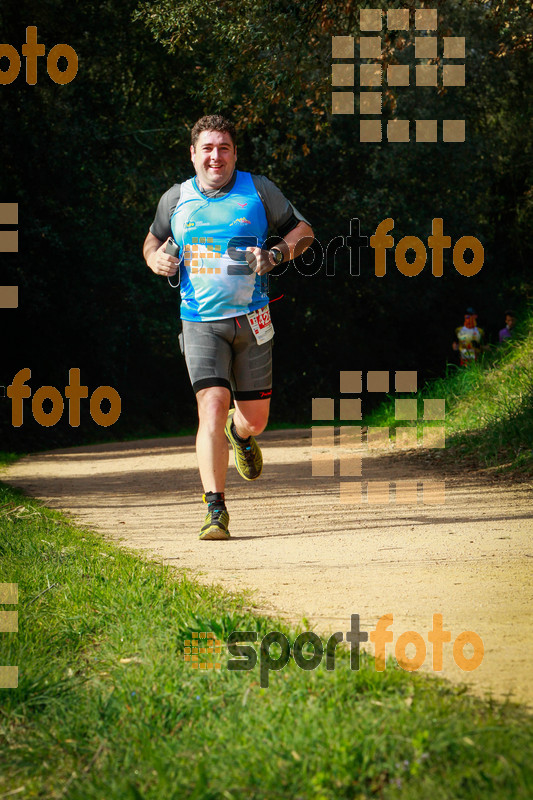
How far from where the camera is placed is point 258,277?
552 centimetres

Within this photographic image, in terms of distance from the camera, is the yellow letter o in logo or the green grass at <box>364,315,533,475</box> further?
the yellow letter o in logo

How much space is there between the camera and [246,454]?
6316 millimetres

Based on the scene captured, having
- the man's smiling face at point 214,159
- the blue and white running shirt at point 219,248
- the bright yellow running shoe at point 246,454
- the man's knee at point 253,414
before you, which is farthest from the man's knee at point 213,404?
the man's smiling face at point 214,159

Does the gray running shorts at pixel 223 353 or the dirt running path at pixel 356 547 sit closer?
the dirt running path at pixel 356 547

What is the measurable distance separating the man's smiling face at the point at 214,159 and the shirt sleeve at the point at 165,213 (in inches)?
6.9

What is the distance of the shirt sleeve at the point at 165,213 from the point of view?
18.4 feet

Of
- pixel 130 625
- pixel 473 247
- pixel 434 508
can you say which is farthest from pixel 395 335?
pixel 130 625

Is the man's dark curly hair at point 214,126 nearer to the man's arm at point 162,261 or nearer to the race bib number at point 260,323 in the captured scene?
the man's arm at point 162,261

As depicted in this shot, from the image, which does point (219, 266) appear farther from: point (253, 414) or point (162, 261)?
point (253, 414)

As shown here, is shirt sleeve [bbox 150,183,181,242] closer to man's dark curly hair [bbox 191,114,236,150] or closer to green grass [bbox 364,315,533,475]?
man's dark curly hair [bbox 191,114,236,150]

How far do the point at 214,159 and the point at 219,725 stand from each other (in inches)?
149

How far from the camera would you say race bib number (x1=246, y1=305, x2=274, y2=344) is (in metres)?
5.54

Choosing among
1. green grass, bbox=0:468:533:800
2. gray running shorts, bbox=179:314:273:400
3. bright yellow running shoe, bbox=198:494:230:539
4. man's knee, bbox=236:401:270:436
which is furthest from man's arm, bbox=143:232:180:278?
green grass, bbox=0:468:533:800

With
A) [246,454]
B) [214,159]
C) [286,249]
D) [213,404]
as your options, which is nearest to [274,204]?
[286,249]
